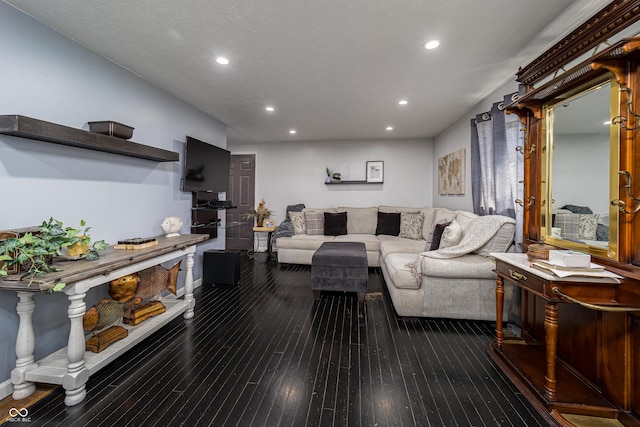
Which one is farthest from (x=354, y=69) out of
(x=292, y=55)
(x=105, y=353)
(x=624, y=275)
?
(x=105, y=353)

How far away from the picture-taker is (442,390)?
1.66m

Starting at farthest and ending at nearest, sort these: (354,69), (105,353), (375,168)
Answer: (375,168) → (354,69) → (105,353)

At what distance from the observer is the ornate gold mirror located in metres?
1.42

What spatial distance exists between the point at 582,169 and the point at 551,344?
3.57 ft

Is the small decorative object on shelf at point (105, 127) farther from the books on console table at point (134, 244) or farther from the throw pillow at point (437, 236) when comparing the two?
the throw pillow at point (437, 236)

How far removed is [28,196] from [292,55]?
2.17 metres

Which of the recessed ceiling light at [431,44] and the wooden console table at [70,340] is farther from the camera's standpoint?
the recessed ceiling light at [431,44]

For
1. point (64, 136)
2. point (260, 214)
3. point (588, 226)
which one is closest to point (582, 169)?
point (588, 226)

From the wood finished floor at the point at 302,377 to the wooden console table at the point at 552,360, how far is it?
111mm

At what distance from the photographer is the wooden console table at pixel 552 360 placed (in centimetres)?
134

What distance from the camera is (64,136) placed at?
1755mm

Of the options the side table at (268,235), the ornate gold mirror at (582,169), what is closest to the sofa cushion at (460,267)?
the ornate gold mirror at (582,169)

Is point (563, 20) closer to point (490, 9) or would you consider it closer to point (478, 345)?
point (490, 9)

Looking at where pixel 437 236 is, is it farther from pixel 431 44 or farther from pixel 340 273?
pixel 431 44
